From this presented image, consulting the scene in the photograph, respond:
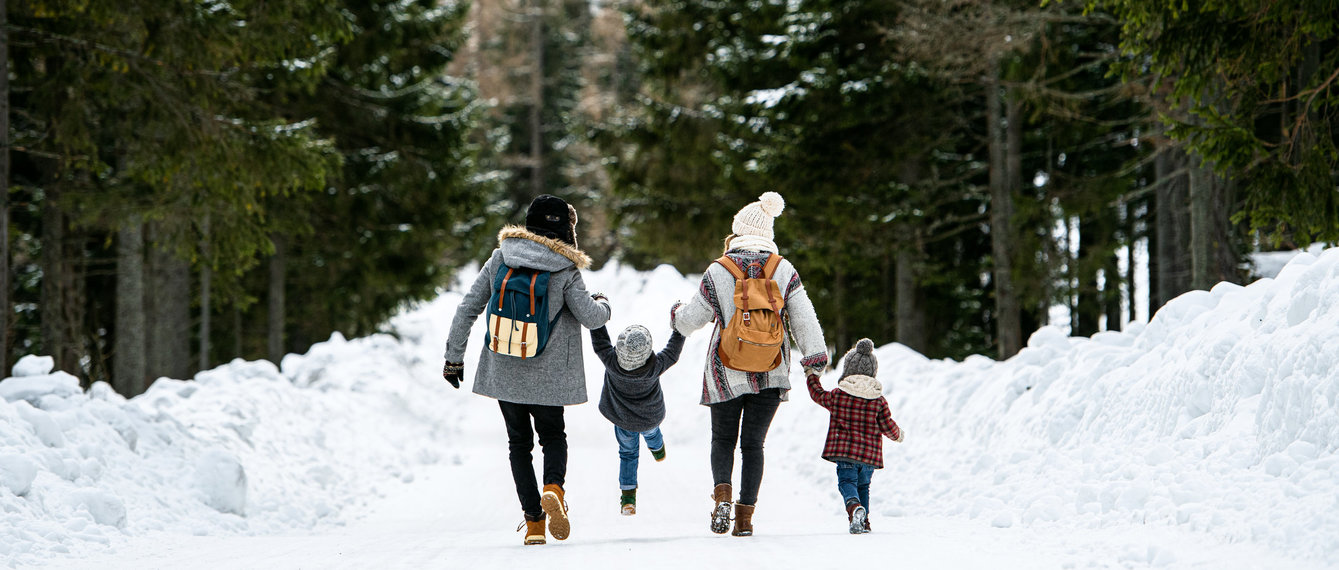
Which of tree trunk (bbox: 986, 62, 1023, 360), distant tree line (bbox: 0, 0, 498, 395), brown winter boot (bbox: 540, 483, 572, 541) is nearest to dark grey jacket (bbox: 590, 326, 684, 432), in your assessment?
brown winter boot (bbox: 540, 483, 572, 541)

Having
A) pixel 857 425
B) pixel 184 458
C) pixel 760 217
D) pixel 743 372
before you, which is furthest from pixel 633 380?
pixel 184 458

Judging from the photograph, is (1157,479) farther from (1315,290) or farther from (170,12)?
(170,12)

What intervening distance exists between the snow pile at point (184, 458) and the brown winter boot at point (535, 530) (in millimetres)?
2248

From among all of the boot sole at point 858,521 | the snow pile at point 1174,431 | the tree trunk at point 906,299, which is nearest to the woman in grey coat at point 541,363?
the boot sole at point 858,521

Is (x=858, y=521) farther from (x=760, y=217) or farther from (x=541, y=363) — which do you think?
(x=541, y=363)

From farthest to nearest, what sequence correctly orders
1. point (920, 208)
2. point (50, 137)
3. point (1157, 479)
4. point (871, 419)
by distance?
point (920, 208) < point (50, 137) < point (871, 419) < point (1157, 479)

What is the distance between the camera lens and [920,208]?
14297 mm

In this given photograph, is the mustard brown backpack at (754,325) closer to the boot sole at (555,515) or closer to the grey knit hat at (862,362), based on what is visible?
the grey knit hat at (862,362)

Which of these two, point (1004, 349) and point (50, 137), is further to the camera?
point (1004, 349)

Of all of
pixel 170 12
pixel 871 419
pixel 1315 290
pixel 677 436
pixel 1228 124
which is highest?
pixel 170 12

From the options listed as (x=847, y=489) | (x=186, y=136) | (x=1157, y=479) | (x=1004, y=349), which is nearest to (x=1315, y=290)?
(x=1157, y=479)

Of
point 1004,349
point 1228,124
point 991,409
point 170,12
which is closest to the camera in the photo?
point 1228,124

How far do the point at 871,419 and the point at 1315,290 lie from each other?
2485 millimetres

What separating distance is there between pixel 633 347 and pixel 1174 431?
9.97 ft
